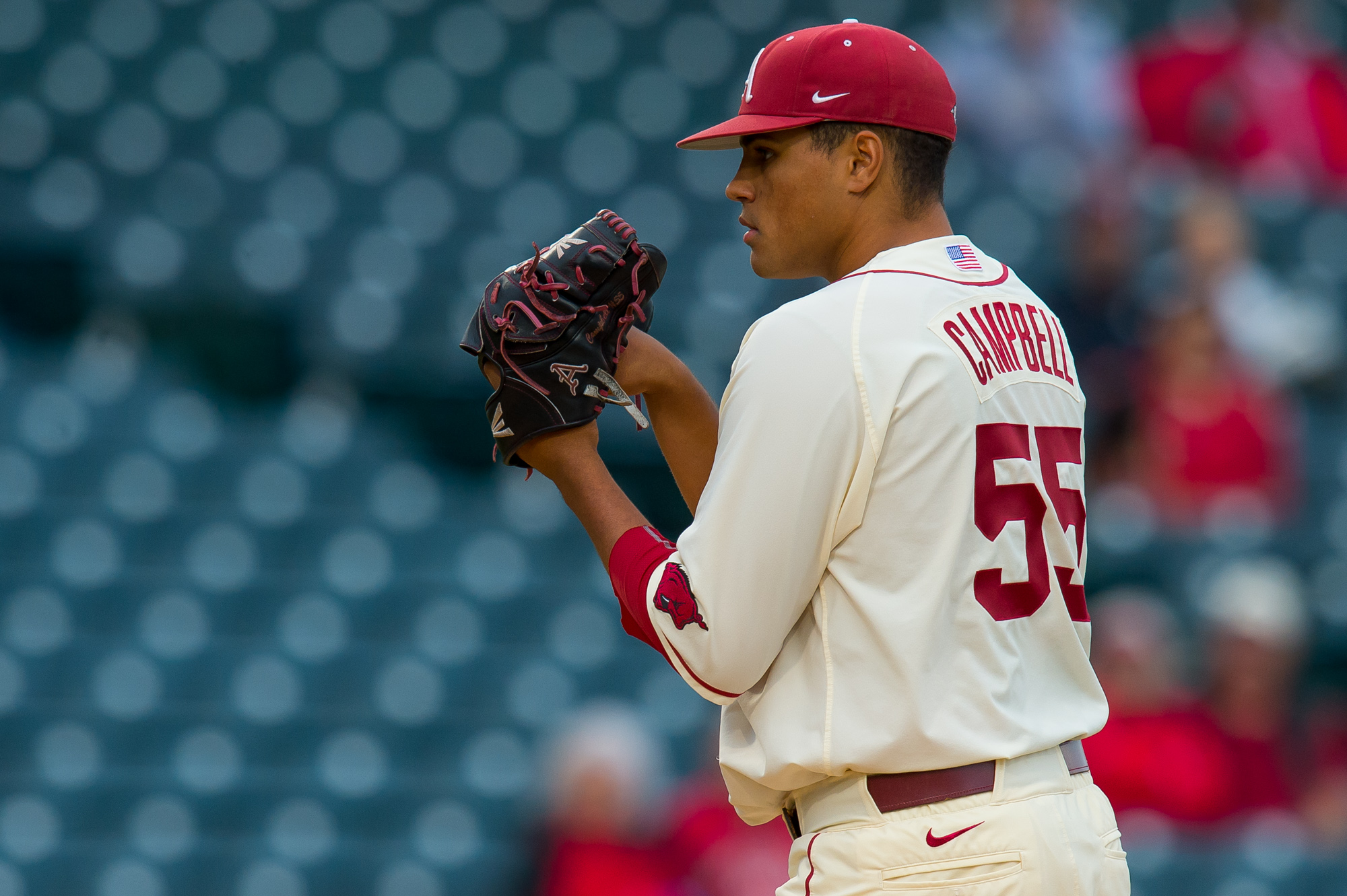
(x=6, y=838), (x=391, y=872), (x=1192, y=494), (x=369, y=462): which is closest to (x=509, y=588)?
(x=369, y=462)

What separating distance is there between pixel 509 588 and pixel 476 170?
205 cm

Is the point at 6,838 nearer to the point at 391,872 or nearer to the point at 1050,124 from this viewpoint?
the point at 391,872

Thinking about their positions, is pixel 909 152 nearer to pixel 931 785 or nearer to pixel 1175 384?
pixel 931 785

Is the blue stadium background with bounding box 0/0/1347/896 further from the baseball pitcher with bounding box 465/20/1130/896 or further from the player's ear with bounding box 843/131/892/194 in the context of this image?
the player's ear with bounding box 843/131/892/194

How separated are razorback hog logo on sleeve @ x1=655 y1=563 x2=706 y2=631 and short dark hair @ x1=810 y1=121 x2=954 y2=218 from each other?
534mm

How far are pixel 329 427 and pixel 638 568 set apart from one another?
4344mm

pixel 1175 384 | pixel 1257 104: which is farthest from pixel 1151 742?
pixel 1257 104

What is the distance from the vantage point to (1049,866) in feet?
4.94

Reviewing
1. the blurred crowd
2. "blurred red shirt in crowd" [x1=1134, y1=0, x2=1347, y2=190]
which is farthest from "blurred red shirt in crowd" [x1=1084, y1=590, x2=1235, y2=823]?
"blurred red shirt in crowd" [x1=1134, y1=0, x2=1347, y2=190]

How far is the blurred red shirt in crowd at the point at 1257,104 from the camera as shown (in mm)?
6023

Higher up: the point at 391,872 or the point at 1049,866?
the point at 1049,866

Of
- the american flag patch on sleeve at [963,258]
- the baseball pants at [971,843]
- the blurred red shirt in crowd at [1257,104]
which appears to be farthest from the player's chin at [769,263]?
the blurred red shirt in crowd at [1257,104]

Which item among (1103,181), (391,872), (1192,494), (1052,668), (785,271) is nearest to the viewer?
(1052,668)

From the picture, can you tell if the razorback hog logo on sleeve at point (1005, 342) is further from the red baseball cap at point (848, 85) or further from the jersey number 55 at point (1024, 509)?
the red baseball cap at point (848, 85)
